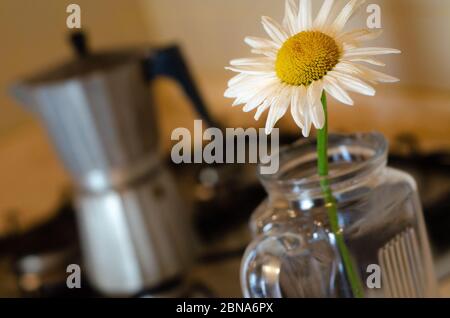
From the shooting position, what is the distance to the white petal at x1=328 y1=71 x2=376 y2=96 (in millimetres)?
305

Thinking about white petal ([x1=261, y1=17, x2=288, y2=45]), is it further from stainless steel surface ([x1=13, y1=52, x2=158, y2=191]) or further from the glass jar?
stainless steel surface ([x1=13, y1=52, x2=158, y2=191])

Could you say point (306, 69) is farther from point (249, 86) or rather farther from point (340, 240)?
point (340, 240)

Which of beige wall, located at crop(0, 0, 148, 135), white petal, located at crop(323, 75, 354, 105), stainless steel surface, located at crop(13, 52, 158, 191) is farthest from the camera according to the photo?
beige wall, located at crop(0, 0, 148, 135)

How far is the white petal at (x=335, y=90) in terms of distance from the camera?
1.00ft

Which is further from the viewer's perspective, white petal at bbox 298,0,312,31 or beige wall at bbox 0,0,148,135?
beige wall at bbox 0,0,148,135

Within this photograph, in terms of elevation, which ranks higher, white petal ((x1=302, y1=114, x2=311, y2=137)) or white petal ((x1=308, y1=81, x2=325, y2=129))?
white petal ((x1=308, y1=81, x2=325, y2=129))

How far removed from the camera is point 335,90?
0.31 m

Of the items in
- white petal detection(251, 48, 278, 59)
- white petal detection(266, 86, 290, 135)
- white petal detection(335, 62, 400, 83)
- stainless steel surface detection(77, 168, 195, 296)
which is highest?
white petal detection(251, 48, 278, 59)

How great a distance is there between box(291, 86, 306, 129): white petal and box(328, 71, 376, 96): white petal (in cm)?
2

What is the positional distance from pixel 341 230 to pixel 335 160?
0.06m

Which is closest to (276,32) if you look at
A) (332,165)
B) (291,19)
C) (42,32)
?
(291,19)

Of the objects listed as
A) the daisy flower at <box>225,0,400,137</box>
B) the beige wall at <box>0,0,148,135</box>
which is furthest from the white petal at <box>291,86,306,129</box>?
the beige wall at <box>0,0,148,135</box>

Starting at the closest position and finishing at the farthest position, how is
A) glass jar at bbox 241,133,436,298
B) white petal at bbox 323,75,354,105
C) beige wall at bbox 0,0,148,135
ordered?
1. white petal at bbox 323,75,354,105
2. glass jar at bbox 241,133,436,298
3. beige wall at bbox 0,0,148,135

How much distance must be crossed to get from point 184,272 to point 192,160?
0.25 metres
